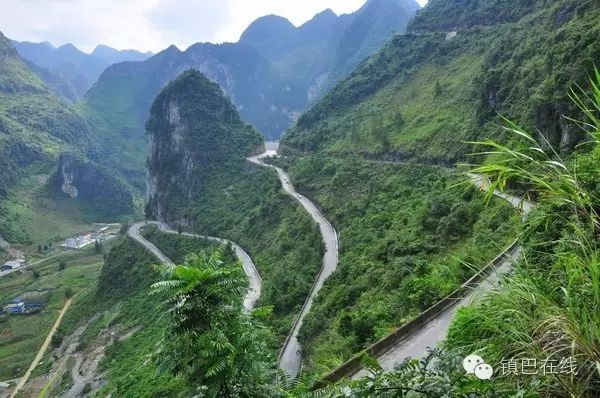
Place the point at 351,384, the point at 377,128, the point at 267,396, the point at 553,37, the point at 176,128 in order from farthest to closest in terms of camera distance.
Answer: the point at 176,128
the point at 377,128
the point at 553,37
the point at 267,396
the point at 351,384

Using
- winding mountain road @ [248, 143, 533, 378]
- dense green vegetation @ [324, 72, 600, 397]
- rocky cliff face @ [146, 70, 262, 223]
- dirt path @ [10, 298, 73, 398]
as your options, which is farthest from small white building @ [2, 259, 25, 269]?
dense green vegetation @ [324, 72, 600, 397]

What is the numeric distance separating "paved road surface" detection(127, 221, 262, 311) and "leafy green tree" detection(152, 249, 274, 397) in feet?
17.2

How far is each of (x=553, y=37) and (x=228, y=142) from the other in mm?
72771

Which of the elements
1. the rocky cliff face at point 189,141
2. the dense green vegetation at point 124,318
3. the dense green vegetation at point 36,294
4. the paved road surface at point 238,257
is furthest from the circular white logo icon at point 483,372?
the rocky cliff face at point 189,141

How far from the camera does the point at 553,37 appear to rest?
129ft

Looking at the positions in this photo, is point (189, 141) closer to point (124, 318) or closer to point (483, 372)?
point (124, 318)

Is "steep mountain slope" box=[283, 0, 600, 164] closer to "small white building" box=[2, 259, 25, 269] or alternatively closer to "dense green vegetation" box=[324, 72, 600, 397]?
"dense green vegetation" box=[324, 72, 600, 397]

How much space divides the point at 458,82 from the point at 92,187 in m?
166

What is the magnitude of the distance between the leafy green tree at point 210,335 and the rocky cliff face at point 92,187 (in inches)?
7328

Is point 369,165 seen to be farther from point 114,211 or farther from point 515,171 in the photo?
point 114,211

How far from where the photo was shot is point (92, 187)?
189 m

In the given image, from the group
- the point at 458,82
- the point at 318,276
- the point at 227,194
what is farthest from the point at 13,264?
the point at 458,82

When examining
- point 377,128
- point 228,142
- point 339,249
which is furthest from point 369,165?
point 228,142

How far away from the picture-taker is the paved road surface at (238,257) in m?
42.7
